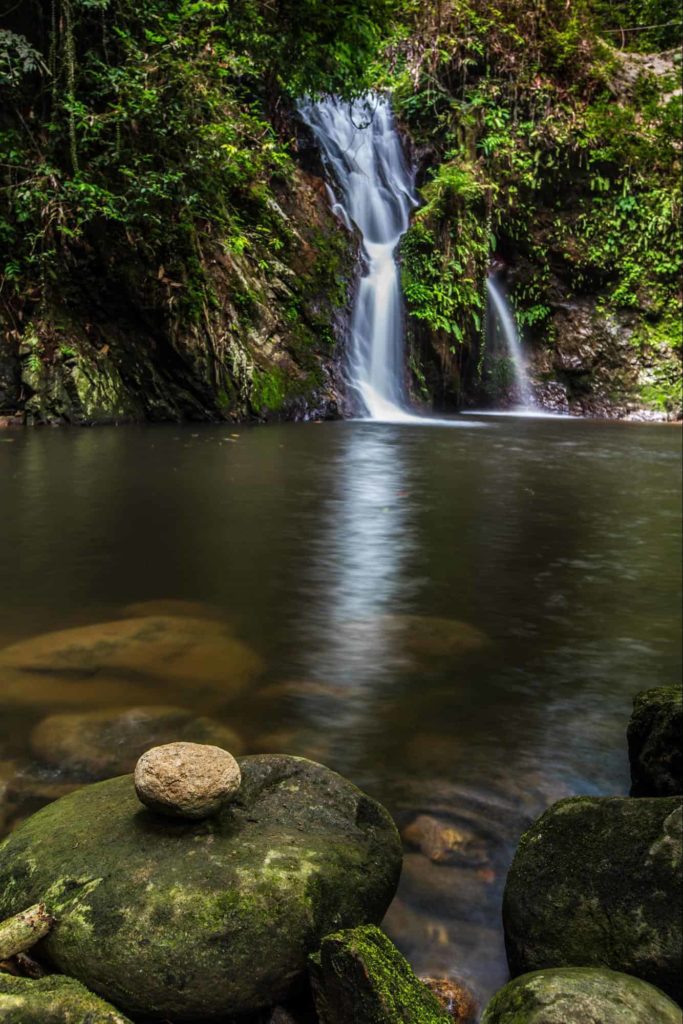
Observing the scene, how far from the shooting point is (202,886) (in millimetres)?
1554

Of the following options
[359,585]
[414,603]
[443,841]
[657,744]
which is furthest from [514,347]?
[443,841]

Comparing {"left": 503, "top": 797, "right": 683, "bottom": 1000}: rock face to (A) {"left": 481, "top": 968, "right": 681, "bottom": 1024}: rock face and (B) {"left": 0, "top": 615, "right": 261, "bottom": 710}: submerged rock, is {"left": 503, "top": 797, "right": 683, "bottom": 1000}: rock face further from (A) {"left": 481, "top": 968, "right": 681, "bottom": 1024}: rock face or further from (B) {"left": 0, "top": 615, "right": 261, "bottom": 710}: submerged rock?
(B) {"left": 0, "top": 615, "right": 261, "bottom": 710}: submerged rock

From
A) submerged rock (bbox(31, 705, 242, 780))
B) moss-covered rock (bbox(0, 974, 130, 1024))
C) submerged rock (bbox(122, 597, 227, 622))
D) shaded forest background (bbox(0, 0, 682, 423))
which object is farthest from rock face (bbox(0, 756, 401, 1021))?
shaded forest background (bbox(0, 0, 682, 423))

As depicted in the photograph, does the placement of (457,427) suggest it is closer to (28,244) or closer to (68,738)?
(28,244)

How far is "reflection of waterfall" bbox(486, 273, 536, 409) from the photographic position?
16609mm

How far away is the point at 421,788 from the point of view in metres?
2.24

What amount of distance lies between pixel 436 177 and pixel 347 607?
13439mm

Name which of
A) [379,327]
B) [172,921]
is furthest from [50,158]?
[172,921]

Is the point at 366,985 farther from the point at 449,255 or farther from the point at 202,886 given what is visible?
the point at 449,255

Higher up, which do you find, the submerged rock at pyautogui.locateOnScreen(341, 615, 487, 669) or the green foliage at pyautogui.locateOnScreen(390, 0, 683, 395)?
the green foliage at pyautogui.locateOnScreen(390, 0, 683, 395)

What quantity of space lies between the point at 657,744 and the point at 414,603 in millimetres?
1853

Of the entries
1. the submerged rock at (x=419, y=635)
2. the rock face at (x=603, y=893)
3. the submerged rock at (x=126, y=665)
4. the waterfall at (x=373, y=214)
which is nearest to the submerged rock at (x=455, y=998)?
the rock face at (x=603, y=893)

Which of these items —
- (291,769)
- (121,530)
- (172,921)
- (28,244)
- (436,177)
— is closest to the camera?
(172,921)

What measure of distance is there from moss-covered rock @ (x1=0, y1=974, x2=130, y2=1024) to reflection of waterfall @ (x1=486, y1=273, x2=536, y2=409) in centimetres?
1629
